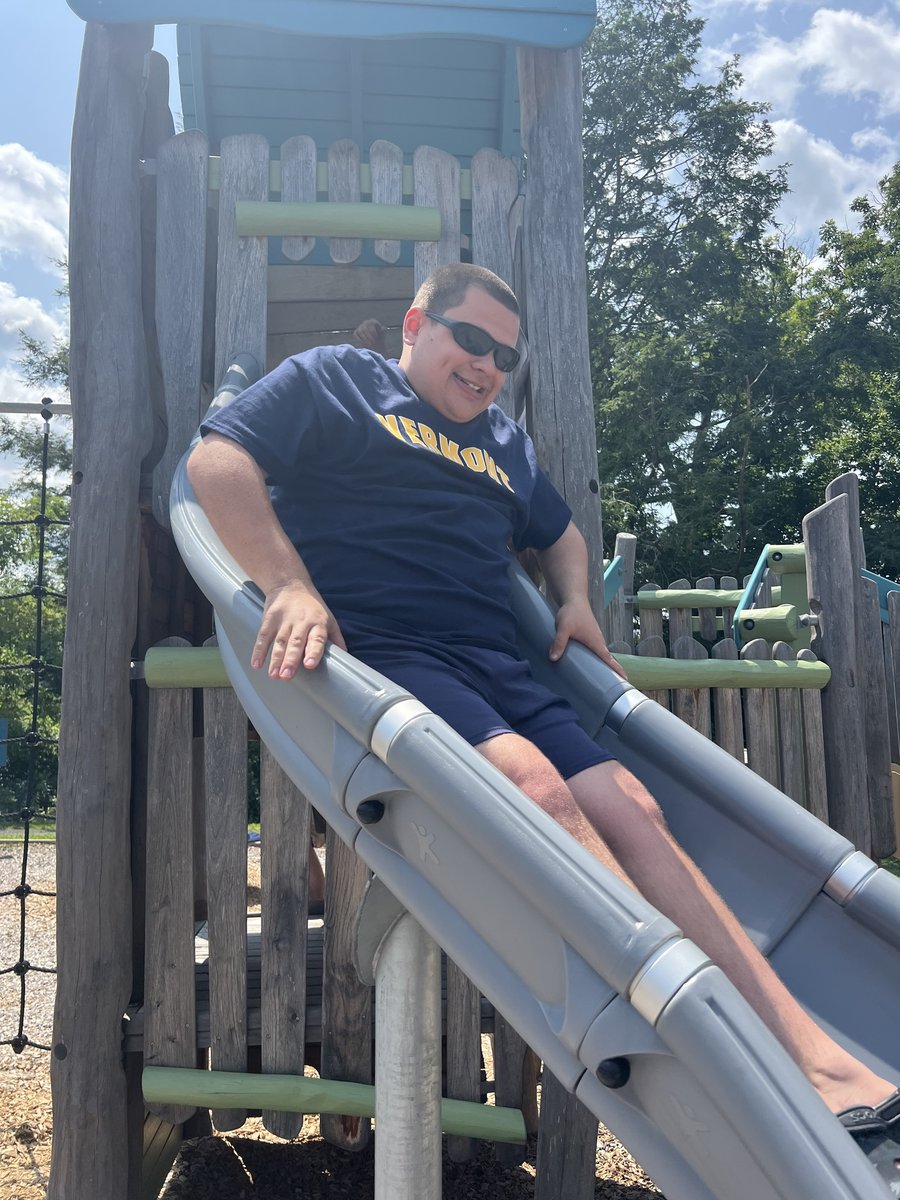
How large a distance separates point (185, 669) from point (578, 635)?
1.03 m

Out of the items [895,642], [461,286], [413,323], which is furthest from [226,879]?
[895,642]

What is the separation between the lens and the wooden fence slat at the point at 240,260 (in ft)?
9.04

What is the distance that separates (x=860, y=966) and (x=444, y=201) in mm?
2301

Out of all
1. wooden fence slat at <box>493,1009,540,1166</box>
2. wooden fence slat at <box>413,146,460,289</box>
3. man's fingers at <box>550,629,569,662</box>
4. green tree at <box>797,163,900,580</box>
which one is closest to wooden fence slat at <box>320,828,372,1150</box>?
wooden fence slat at <box>493,1009,540,1166</box>

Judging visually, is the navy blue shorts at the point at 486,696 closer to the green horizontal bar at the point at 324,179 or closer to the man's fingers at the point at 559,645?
the man's fingers at the point at 559,645

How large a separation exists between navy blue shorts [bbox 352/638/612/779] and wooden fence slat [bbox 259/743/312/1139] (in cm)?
85

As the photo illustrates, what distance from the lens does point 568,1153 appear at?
2.40 meters

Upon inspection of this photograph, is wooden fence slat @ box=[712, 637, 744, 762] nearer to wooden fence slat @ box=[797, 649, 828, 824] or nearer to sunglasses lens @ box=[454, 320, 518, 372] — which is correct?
wooden fence slat @ box=[797, 649, 828, 824]

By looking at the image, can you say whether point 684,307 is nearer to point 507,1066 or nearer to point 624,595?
point 624,595

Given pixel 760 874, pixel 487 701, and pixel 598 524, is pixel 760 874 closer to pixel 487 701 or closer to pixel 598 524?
pixel 487 701

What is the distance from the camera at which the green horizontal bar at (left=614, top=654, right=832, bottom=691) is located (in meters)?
2.77

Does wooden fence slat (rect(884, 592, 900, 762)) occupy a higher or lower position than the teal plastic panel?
lower

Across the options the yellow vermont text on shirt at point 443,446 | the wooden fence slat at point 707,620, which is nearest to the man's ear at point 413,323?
the yellow vermont text on shirt at point 443,446

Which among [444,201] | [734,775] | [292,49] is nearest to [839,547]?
[444,201]
